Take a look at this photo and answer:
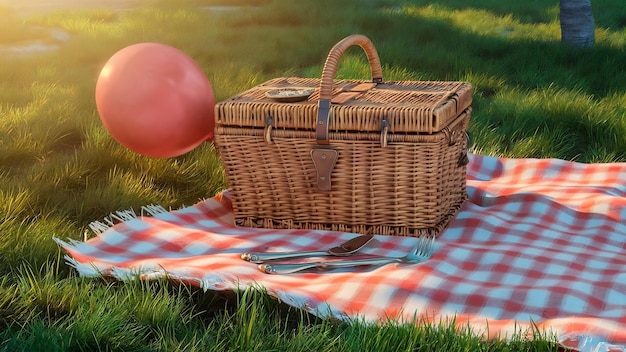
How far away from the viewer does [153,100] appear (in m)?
2.69

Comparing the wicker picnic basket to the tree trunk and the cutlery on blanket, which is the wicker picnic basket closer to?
the cutlery on blanket

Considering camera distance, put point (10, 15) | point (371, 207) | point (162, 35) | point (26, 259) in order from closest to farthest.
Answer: point (26, 259) → point (371, 207) → point (162, 35) → point (10, 15)

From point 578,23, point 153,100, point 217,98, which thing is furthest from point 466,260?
point 578,23

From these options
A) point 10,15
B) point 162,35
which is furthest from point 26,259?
point 10,15

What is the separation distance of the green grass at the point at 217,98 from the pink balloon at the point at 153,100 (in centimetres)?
27

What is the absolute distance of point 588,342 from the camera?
180 centimetres

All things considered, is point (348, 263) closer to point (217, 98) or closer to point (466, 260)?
point (466, 260)

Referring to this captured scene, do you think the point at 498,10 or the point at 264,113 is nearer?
the point at 264,113

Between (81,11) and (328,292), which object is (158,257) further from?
(81,11)

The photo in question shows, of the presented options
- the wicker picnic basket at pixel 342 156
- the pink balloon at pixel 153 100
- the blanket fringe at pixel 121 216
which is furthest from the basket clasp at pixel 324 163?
the blanket fringe at pixel 121 216

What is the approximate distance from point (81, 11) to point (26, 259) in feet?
15.9

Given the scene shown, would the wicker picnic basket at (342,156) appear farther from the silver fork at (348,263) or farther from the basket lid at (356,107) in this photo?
the silver fork at (348,263)

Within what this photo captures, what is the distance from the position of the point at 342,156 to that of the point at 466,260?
499 millimetres

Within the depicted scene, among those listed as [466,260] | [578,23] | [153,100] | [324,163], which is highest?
[153,100]
